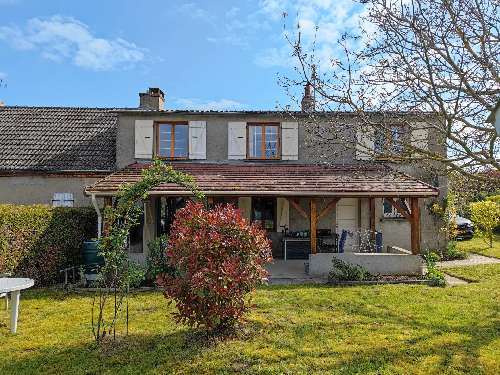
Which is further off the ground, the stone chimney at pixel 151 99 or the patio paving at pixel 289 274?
the stone chimney at pixel 151 99

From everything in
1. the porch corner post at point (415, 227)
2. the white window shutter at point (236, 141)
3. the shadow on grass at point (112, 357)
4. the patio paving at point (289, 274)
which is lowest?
the shadow on grass at point (112, 357)

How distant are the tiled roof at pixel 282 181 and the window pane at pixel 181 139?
0.58m

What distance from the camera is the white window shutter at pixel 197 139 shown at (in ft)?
52.3

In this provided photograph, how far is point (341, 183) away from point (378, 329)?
6510 mm

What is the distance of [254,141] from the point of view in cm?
1631

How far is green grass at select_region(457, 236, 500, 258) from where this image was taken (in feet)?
59.0

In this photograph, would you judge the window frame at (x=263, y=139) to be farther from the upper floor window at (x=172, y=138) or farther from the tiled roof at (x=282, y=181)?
the upper floor window at (x=172, y=138)

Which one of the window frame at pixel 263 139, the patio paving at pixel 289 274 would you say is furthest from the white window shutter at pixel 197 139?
the patio paving at pixel 289 274

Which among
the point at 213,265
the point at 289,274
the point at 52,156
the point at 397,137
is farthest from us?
the point at 52,156

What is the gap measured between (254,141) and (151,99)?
559 cm

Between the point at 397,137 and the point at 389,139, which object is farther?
the point at 397,137

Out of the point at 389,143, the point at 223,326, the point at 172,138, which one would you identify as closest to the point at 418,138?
the point at 389,143

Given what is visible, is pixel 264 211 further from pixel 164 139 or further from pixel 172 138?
pixel 164 139

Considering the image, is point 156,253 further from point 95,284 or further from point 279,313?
point 279,313
